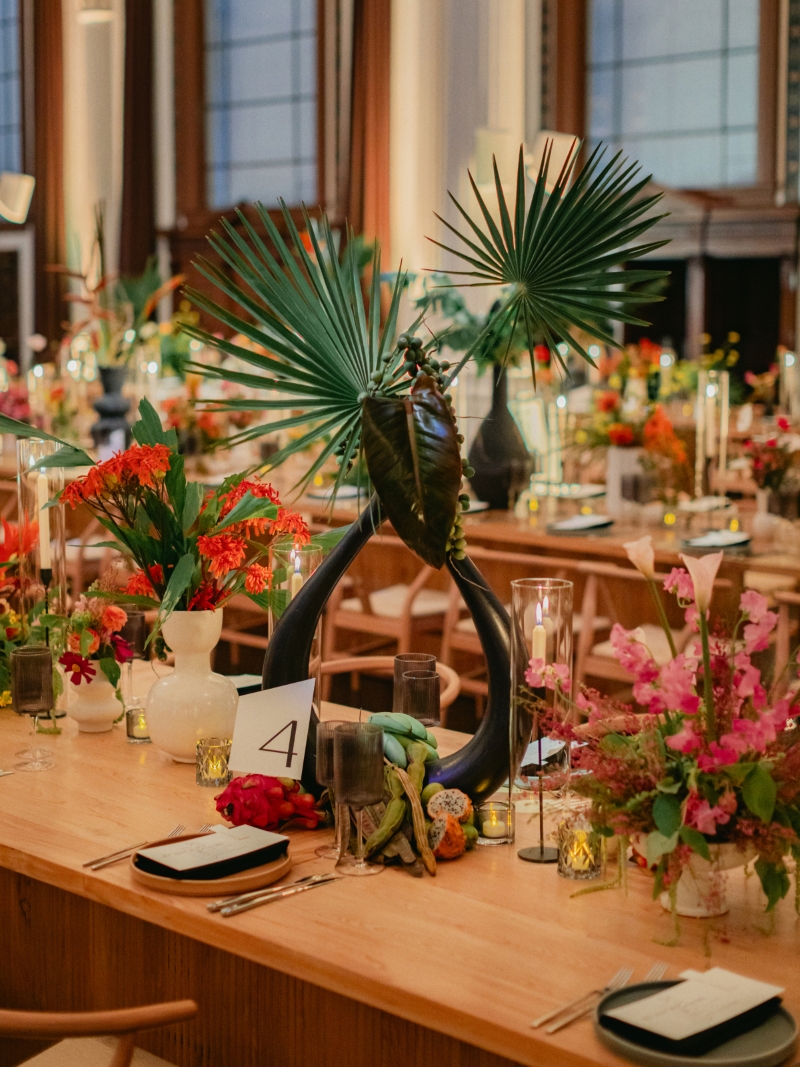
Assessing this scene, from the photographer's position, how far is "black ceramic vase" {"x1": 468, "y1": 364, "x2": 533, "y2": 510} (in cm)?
504

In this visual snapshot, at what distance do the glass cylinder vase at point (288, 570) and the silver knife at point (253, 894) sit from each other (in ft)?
1.29

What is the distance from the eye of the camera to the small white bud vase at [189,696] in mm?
2275

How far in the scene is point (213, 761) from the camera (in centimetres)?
216

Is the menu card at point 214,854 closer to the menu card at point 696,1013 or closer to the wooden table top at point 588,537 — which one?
the menu card at point 696,1013

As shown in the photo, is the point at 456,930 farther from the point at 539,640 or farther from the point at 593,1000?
the point at 539,640

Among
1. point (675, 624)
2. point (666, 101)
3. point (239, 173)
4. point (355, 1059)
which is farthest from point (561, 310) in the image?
point (239, 173)

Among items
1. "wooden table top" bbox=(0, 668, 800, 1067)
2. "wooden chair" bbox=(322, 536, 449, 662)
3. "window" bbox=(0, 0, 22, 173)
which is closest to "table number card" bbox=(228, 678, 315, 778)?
"wooden table top" bbox=(0, 668, 800, 1067)

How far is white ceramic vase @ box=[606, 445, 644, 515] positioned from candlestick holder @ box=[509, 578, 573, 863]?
3062 mm

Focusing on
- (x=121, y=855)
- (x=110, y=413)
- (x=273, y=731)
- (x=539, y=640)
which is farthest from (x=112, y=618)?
(x=110, y=413)

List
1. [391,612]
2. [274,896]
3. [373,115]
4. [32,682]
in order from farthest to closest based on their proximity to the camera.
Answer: [373,115]
[391,612]
[32,682]
[274,896]

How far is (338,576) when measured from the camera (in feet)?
6.69

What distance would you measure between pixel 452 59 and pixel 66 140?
4354 mm

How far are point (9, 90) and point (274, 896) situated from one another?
Answer: 11.1m

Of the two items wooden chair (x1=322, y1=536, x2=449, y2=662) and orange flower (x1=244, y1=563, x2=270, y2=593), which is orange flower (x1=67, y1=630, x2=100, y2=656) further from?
wooden chair (x1=322, y1=536, x2=449, y2=662)
